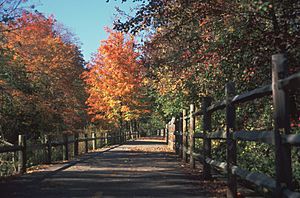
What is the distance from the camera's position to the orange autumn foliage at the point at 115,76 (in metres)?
37.2

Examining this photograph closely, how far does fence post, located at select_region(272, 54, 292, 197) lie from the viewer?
12.8ft

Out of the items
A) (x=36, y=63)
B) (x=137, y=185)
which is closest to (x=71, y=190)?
(x=137, y=185)

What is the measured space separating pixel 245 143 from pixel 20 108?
45.2ft

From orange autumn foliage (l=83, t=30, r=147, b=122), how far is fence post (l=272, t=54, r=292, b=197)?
107ft

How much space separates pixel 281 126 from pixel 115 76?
33.6 metres

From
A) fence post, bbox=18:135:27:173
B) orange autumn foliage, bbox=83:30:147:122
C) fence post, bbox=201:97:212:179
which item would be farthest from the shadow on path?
orange autumn foliage, bbox=83:30:147:122

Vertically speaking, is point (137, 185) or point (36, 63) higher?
point (36, 63)

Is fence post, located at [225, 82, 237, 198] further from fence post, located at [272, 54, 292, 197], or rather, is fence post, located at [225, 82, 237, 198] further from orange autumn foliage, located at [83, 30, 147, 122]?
orange autumn foliage, located at [83, 30, 147, 122]

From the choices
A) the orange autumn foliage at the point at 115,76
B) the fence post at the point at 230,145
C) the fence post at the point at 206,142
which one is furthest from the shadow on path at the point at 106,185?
the orange autumn foliage at the point at 115,76

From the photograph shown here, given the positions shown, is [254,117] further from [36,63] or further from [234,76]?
[36,63]

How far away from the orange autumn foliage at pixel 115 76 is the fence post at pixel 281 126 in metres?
32.5

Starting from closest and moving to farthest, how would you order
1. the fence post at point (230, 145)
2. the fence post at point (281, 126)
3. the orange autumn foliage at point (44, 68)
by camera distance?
the fence post at point (281, 126)
the fence post at point (230, 145)
the orange autumn foliage at point (44, 68)

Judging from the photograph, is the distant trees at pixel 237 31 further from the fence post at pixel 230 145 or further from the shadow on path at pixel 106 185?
the shadow on path at pixel 106 185

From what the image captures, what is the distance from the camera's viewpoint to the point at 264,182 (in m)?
4.41
